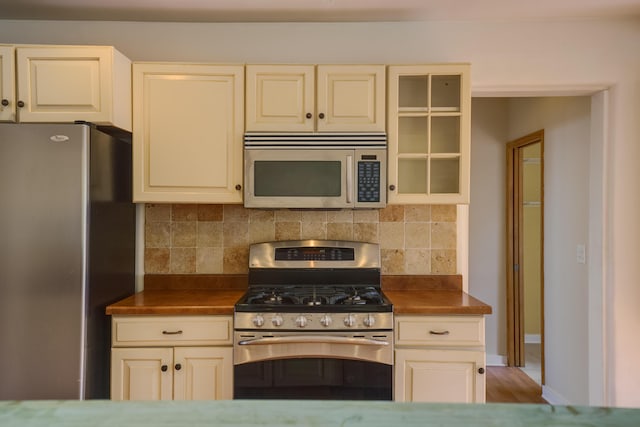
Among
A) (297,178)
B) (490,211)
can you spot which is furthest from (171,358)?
(490,211)

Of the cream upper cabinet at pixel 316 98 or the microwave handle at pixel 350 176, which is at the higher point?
the cream upper cabinet at pixel 316 98

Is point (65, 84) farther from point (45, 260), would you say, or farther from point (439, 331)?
point (439, 331)

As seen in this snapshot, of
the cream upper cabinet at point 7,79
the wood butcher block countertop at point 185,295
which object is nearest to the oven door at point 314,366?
the wood butcher block countertop at point 185,295

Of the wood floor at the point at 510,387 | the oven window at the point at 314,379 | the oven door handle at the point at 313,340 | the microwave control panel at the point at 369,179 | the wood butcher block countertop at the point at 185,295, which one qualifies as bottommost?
the wood floor at the point at 510,387

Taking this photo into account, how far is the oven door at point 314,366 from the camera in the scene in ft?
6.13

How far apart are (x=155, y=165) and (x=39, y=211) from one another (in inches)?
22.2

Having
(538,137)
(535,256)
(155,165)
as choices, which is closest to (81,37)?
(155,165)

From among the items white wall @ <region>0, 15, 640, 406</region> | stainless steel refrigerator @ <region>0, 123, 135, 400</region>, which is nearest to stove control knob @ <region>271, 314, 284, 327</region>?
stainless steel refrigerator @ <region>0, 123, 135, 400</region>

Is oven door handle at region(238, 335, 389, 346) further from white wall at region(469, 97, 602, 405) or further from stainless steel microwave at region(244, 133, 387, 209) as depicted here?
white wall at region(469, 97, 602, 405)

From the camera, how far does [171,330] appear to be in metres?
1.92

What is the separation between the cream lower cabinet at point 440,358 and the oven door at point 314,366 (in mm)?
79

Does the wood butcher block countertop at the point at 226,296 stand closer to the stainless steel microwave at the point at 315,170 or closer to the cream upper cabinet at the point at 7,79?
the stainless steel microwave at the point at 315,170

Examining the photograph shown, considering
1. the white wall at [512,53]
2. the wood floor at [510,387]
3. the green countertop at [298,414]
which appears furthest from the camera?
the wood floor at [510,387]

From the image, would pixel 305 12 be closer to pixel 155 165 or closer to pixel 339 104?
pixel 339 104
